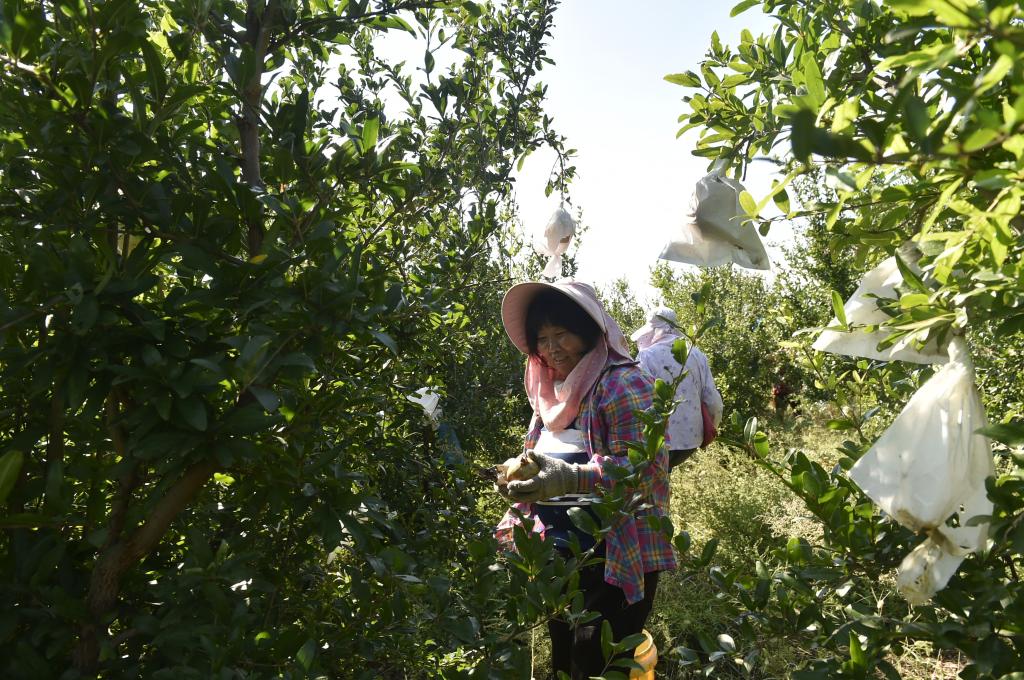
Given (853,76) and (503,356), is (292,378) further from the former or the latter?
(503,356)

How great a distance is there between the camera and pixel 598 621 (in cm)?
233

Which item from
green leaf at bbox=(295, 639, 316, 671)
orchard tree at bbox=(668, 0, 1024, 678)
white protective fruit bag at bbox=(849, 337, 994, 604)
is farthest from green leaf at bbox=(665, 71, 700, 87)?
green leaf at bbox=(295, 639, 316, 671)

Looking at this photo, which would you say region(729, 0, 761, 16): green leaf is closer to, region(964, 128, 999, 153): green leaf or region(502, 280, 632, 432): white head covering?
region(964, 128, 999, 153): green leaf

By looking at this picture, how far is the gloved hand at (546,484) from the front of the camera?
2.10 m

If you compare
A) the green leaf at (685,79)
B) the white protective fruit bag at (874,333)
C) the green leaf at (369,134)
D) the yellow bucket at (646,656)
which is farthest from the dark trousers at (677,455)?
the green leaf at (369,134)

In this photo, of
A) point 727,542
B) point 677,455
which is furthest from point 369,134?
point 727,542

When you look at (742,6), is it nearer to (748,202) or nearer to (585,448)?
(748,202)

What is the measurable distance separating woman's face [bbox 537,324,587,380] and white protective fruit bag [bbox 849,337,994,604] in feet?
5.42

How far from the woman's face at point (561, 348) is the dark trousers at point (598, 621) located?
0.74m

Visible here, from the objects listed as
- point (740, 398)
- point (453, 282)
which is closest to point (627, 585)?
point (453, 282)

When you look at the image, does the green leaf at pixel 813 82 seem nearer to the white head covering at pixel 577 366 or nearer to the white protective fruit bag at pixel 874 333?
the white protective fruit bag at pixel 874 333

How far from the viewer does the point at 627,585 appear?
2219mm

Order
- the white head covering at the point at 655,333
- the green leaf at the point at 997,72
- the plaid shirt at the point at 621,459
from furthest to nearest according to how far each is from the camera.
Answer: the white head covering at the point at 655,333
the plaid shirt at the point at 621,459
the green leaf at the point at 997,72

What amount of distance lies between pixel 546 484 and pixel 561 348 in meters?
0.64
